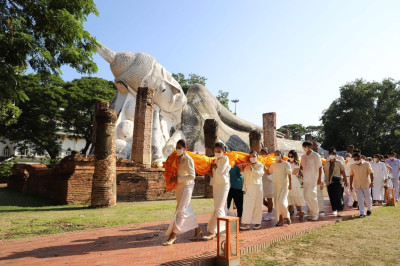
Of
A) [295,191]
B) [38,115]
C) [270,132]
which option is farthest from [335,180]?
[38,115]

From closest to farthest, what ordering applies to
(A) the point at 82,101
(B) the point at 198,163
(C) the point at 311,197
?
(B) the point at 198,163 < (C) the point at 311,197 < (A) the point at 82,101

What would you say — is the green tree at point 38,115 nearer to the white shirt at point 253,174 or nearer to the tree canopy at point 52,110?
the tree canopy at point 52,110

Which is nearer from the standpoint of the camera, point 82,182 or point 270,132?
point 82,182

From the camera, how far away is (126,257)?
3.90 metres

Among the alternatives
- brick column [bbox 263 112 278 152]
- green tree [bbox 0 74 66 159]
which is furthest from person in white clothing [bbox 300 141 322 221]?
green tree [bbox 0 74 66 159]

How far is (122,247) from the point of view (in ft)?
14.6

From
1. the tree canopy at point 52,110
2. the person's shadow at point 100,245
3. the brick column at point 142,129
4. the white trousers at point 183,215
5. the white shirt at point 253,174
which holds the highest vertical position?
the tree canopy at point 52,110

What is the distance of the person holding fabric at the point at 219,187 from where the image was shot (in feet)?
16.0

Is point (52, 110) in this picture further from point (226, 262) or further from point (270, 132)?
point (226, 262)

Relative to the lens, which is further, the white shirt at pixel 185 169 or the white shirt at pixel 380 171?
the white shirt at pixel 380 171

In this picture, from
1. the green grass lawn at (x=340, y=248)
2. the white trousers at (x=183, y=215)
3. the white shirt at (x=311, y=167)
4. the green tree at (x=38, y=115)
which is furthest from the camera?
the green tree at (x=38, y=115)

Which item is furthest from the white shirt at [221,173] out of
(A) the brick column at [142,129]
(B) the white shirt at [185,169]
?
(A) the brick column at [142,129]

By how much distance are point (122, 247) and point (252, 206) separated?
2.47m

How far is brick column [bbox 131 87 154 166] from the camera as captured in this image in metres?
13.9
